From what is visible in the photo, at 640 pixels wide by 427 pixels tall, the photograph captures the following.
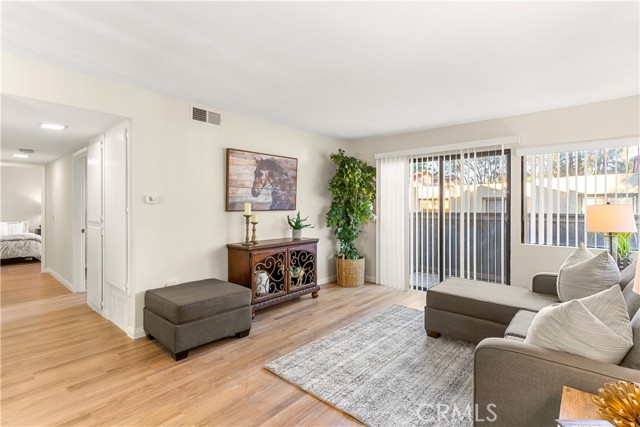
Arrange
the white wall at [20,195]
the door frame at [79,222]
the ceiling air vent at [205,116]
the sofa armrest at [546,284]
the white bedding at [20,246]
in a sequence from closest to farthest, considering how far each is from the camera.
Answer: the sofa armrest at [546,284] → the ceiling air vent at [205,116] → the door frame at [79,222] → the white bedding at [20,246] → the white wall at [20,195]

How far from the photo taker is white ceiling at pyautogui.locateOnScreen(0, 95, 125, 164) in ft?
8.72

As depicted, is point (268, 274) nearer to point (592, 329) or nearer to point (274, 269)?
point (274, 269)

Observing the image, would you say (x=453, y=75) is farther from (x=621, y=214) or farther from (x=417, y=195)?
(x=417, y=195)

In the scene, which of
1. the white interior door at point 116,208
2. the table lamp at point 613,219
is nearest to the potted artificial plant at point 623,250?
the table lamp at point 613,219

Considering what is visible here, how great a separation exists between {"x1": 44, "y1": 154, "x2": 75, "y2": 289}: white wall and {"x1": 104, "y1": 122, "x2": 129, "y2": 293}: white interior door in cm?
189

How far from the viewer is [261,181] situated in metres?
4.14

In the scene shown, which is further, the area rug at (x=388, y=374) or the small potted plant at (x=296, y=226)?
the small potted plant at (x=296, y=226)

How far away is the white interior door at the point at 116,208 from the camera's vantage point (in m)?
3.11

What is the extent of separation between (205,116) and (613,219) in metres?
4.14

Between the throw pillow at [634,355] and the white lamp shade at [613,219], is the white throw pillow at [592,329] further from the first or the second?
the white lamp shade at [613,219]

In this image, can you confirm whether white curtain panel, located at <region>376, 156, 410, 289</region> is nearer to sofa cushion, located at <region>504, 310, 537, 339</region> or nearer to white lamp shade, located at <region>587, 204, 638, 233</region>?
white lamp shade, located at <region>587, 204, 638, 233</region>

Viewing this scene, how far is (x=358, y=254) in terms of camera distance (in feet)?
17.3

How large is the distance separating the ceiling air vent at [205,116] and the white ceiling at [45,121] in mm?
710

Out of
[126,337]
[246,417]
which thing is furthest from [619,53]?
[126,337]
